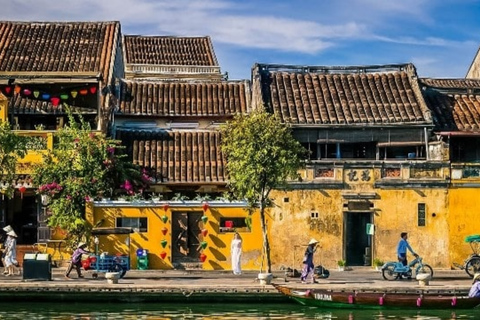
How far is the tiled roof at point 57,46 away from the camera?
43031 mm

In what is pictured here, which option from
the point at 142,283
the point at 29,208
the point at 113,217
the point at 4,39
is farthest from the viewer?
the point at 4,39

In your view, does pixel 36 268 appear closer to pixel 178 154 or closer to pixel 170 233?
pixel 170 233

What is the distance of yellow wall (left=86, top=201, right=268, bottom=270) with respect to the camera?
1362 inches

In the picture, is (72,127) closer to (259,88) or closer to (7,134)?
(7,134)

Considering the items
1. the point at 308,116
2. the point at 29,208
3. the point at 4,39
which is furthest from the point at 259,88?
the point at 4,39

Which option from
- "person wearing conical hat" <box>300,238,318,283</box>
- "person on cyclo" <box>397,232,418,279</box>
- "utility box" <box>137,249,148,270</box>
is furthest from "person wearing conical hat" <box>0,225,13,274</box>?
"person on cyclo" <box>397,232,418,279</box>

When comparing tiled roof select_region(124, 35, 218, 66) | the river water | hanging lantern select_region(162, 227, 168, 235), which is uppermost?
tiled roof select_region(124, 35, 218, 66)

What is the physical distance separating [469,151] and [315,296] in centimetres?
1464

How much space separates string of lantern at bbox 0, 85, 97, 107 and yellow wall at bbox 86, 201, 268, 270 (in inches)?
284

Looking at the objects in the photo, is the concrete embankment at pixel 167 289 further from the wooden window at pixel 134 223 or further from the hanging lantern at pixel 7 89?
the hanging lantern at pixel 7 89

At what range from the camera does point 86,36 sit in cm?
4662

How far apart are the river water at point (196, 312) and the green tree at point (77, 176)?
6.60 m

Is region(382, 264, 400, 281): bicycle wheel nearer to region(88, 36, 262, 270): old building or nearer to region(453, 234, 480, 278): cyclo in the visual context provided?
region(453, 234, 480, 278): cyclo

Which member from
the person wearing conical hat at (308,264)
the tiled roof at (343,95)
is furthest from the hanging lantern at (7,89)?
the person wearing conical hat at (308,264)
